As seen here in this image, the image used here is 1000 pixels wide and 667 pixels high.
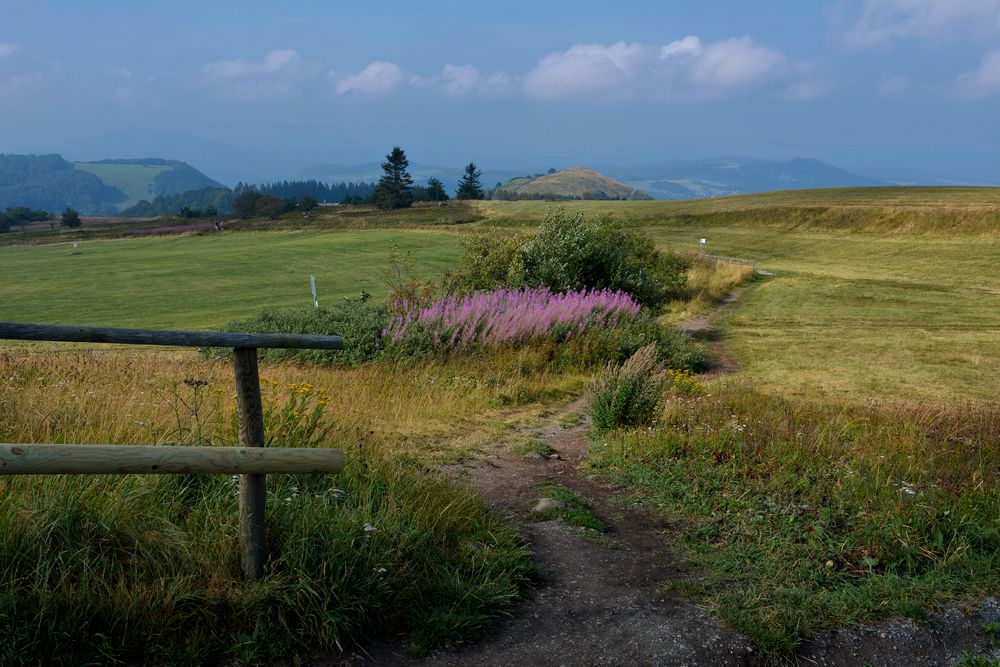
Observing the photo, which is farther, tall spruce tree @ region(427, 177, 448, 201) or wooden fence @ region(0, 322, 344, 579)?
tall spruce tree @ region(427, 177, 448, 201)

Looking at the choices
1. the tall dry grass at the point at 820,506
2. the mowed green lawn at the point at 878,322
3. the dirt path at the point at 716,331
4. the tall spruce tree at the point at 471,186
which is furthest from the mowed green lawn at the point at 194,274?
the tall spruce tree at the point at 471,186

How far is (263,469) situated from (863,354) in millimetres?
17069

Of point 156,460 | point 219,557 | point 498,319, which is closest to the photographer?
point 156,460

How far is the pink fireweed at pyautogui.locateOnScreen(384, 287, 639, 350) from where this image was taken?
44.3ft

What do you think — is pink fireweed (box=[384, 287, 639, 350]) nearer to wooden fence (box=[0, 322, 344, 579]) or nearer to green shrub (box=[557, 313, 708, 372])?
green shrub (box=[557, 313, 708, 372])

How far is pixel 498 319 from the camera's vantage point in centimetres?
1390

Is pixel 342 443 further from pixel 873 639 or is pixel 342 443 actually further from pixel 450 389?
pixel 450 389

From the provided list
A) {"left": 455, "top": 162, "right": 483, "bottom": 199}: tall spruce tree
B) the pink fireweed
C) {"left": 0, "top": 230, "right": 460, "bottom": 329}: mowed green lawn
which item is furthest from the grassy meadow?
{"left": 455, "top": 162, "right": 483, "bottom": 199}: tall spruce tree

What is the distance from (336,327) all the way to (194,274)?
97.1ft

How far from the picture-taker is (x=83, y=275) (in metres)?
40.3

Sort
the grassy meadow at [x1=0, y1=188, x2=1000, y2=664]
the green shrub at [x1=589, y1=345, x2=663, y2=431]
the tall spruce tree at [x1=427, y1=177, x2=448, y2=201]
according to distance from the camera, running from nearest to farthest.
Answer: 1. the grassy meadow at [x1=0, y1=188, x2=1000, y2=664]
2. the green shrub at [x1=589, y1=345, x2=663, y2=431]
3. the tall spruce tree at [x1=427, y1=177, x2=448, y2=201]

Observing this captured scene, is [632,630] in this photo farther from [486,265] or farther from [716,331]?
[716,331]

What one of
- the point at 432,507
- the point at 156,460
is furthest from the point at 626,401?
the point at 156,460

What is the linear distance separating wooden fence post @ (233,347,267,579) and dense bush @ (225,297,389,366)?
7195mm
